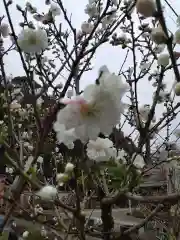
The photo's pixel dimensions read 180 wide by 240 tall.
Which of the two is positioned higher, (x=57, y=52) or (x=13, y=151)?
(x=57, y=52)

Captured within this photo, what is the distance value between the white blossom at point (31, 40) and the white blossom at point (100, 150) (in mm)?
388

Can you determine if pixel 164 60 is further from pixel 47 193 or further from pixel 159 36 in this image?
pixel 47 193

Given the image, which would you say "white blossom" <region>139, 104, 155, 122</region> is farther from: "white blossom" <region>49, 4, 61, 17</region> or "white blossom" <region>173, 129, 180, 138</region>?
"white blossom" <region>49, 4, 61, 17</region>

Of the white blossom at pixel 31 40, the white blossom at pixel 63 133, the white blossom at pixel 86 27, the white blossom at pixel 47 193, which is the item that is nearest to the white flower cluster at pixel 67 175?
the white blossom at pixel 47 193

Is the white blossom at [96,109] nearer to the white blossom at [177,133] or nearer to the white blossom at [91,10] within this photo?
the white blossom at [177,133]

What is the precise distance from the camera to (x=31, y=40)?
115 cm

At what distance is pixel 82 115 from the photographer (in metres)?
0.62

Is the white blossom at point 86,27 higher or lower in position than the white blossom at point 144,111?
higher

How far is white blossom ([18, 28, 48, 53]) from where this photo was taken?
3.73 ft

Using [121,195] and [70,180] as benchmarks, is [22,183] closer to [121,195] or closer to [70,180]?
[70,180]

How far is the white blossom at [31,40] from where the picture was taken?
1137 millimetres

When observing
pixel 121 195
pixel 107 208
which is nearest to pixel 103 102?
pixel 121 195

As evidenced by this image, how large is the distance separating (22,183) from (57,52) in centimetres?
207

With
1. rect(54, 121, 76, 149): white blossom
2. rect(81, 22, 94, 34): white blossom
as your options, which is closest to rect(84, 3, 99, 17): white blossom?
rect(81, 22, 94, 34): white blossom
